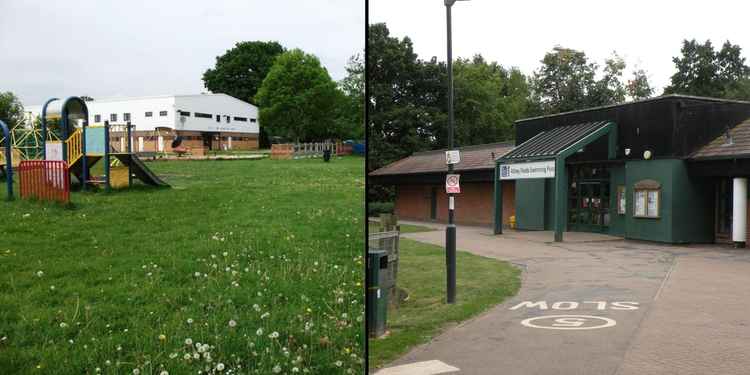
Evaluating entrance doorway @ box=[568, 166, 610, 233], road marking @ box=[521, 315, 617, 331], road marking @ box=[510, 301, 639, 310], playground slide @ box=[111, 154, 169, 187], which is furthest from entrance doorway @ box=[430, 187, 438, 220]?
playground slide @ box=[111, 154, 169, 187]

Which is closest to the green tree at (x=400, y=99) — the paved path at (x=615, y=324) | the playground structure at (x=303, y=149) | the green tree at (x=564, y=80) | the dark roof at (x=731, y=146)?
the green tree at (x=564, y=80)

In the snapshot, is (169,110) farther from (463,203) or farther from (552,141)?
(463,203)

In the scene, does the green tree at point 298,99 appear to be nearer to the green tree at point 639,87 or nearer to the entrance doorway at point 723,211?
the entrance doorway at point 723,211

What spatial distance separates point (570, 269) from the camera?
512 inches

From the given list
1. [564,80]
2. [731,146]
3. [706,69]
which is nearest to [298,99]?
[731,146]

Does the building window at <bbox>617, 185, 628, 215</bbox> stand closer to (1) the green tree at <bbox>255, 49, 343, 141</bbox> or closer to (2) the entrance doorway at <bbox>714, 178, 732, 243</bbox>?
(2) the entrance doorway at <bbox>714, 178, 732, 243</bbox>

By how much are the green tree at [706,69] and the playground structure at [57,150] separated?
166 ft

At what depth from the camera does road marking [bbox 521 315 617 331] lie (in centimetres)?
757

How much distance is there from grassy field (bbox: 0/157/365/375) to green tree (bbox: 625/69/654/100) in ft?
155

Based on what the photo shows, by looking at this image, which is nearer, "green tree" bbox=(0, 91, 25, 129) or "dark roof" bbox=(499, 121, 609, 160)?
"green tree" bbox=(0, 91, 25, 129)

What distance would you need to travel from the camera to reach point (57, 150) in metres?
3.38

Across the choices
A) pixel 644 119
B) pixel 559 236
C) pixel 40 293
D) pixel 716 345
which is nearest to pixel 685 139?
pixel 644 119

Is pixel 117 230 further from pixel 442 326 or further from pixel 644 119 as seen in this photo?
pixel 644 119

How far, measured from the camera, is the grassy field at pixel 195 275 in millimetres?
3135
